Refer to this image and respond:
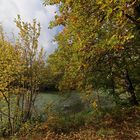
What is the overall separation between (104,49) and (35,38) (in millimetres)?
11125

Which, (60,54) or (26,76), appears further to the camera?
(26,76)

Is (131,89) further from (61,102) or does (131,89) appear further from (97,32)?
(61,102)

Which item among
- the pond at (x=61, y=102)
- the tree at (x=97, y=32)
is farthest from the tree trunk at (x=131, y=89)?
the pond at (x=61, y=102)

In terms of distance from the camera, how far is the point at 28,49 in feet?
87.8

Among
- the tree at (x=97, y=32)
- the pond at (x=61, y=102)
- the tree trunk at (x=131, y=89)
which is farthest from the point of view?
the pond at (x=61, y=102)

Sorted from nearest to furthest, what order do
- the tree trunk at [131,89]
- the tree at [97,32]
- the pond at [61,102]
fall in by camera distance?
the tree at [97,32] < the tree trunk at [131,89] < the pond at [61,102]

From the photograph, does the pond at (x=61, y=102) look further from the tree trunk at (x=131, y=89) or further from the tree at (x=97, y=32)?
the tree at (x=97, y=32)

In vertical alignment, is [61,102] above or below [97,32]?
below

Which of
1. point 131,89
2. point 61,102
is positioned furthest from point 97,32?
point 61,102

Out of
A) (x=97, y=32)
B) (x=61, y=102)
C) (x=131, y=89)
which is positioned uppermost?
(x=97, y=32)

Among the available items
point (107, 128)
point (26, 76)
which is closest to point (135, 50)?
point (107, 128)

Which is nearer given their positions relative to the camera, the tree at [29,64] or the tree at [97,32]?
the tree at [97,32]

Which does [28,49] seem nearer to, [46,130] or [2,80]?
[2,80]

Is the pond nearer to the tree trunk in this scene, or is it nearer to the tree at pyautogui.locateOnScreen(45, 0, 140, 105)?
the tree trunk
